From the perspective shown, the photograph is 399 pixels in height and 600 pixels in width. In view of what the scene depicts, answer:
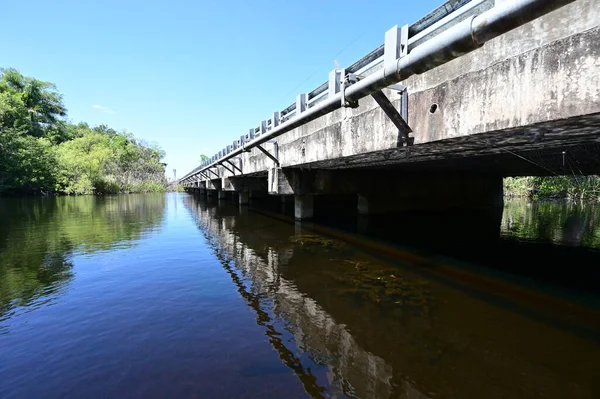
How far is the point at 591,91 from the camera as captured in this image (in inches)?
138

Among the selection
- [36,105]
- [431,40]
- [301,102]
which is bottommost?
[431,40]

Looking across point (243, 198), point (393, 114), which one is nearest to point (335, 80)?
point (393, 114)

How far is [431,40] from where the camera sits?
4.08 meters

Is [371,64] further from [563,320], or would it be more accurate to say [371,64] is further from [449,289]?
[563,320]

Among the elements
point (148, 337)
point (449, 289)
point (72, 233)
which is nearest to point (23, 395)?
point (148, 337)

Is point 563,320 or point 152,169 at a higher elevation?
point 152,169

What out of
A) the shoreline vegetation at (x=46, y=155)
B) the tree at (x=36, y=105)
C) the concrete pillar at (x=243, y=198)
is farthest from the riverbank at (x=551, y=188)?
the tree at (x=36, y=105)

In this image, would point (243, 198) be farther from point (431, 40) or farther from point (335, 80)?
point (431, 40)

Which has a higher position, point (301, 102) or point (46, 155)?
point (46, 155)

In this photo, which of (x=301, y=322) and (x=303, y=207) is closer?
(x=301, y=322)

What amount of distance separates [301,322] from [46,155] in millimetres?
61426

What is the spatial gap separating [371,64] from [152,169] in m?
112

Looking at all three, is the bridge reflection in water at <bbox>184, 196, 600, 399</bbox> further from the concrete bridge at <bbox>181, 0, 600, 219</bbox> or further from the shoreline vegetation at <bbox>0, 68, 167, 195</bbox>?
the shoreline vegetation at <bbox>0, 68, 167, 195</bbox>

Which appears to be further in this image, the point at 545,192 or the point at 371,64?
the point at 545,192
